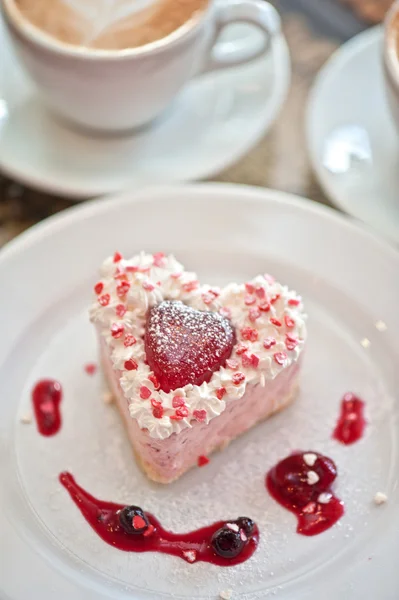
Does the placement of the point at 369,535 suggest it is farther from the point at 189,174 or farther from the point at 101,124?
the point at 101,124

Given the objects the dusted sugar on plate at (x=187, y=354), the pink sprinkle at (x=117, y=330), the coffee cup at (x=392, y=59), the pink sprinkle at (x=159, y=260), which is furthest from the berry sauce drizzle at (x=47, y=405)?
the coffee cup at (x=392, y=59)

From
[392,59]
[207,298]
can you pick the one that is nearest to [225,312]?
[207,298]

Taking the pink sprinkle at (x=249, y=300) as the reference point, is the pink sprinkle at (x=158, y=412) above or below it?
above

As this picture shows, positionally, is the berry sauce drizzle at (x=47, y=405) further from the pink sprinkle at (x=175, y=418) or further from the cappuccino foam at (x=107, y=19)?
the cappuccino foam at (x=107, y=19)

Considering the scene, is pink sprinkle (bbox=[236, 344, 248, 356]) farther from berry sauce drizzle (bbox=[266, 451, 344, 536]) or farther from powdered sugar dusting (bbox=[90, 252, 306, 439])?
berry sauce drizzle (bbox=[266, 451, 344, 536])

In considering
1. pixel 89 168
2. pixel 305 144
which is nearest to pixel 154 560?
pixel 89 168

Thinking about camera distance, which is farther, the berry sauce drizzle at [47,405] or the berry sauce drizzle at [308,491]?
the berry sauce drizzle at [47,405]

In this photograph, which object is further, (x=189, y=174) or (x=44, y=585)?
(x=189, y=174)

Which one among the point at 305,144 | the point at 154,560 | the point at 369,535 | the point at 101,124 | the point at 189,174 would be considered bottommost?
the point at 369,535
